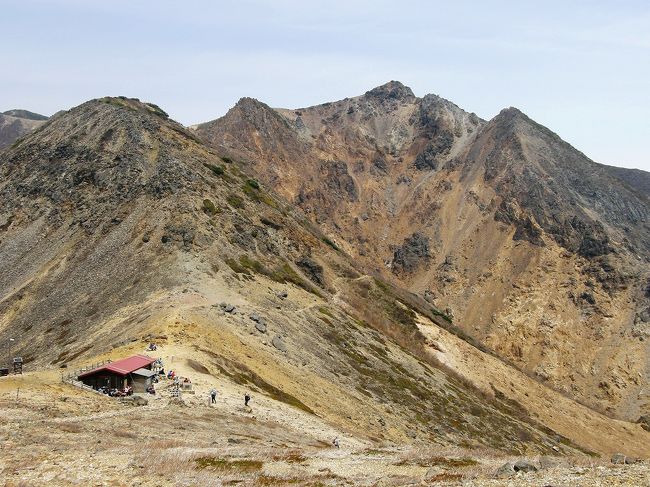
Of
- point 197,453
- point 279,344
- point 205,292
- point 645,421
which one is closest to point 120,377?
point 197,453

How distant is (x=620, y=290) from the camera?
16475cm

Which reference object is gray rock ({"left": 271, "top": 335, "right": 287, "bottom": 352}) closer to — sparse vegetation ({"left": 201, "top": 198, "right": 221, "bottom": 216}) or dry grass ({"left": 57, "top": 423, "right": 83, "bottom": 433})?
sparse vegetation ({"left": 201, "top": 198, "right": 221, "bottom": 216})

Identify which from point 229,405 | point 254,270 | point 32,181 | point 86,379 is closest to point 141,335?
point 86,379

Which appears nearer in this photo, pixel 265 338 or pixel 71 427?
pixel 71 427

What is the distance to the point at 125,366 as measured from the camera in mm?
46375

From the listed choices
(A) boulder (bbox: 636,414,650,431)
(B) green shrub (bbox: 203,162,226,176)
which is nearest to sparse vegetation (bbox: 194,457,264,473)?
(B) green shrub (bbox: 203,162,226,176)

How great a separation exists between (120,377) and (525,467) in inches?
1176

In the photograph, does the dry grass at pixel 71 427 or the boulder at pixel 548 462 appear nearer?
the boulder at pixel 548 462

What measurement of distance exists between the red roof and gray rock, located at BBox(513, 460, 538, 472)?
2880 cm

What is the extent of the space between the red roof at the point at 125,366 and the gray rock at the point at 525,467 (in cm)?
2880

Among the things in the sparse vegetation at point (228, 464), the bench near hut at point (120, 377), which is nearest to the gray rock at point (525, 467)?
the sparse vegetation at point (228, 464)

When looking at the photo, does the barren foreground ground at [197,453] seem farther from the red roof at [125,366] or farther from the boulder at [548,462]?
the red roof at [125,366]

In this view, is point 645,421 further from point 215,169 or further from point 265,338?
point 215,169

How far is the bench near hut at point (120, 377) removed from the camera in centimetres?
4528
